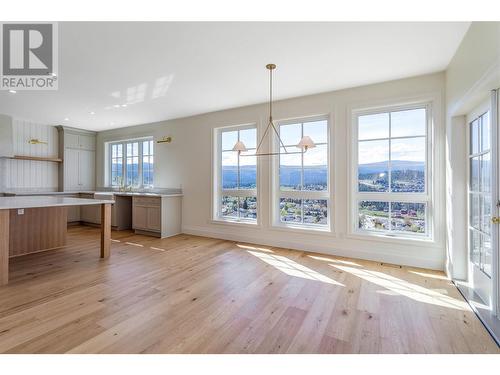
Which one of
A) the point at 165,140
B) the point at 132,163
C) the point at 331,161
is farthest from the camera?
the point at 132,163

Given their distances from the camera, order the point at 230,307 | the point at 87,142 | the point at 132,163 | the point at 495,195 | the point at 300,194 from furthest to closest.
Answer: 1. the point at 87,142
2. the point at 132,163
3. the point at 300,194
4. the point at 230,307
5. the point at 495,195

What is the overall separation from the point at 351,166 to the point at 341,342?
2624 millimetres

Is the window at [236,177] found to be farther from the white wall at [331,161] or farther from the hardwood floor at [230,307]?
the hardwood floor at [230,307]

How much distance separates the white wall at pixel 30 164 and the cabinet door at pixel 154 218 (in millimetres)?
3373

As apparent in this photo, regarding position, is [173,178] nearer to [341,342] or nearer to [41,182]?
[41,182]

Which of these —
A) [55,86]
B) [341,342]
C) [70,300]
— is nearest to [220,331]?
[341,342]

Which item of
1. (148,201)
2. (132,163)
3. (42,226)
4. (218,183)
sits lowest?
(42,226)

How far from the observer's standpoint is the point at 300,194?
4.25 meters

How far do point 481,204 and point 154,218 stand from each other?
16.4 feet

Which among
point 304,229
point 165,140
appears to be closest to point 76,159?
point 165,140

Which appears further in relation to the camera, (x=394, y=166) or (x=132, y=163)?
(x=132, y=163)

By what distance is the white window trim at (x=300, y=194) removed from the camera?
156 inches

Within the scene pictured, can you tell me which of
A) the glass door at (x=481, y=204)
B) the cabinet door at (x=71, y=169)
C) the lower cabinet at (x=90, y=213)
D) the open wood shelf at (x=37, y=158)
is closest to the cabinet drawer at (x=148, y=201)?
the lower cabinet at (x=90, y=213)

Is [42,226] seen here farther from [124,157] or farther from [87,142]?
[87,142]
